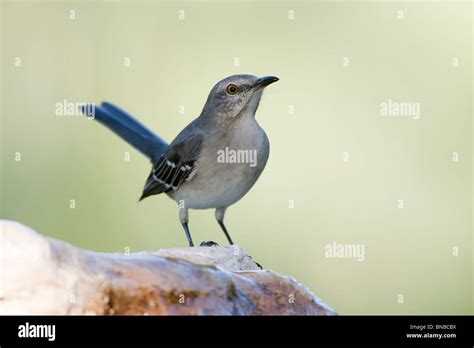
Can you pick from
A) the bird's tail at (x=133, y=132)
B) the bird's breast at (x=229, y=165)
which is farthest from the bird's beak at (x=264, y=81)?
the bird's tail at (x=133, y=132)

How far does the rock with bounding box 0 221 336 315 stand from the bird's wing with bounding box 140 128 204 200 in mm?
2576

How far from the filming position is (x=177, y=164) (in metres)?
7.39

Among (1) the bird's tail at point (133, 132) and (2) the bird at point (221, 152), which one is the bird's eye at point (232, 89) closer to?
(2) the bird at point (221, 152)

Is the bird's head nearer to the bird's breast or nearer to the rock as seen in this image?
the bird's breast

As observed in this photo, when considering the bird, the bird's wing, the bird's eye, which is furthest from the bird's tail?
the bird's eye

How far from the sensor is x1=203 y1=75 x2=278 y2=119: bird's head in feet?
22.7

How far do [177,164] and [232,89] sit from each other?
0.87 metres

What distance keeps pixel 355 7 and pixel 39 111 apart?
14.4 ft

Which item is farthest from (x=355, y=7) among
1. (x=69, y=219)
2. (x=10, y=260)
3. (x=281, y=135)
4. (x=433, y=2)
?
(x=10, y=260)

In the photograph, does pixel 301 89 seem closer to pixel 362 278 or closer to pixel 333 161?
pixel 333 161

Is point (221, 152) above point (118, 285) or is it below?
above

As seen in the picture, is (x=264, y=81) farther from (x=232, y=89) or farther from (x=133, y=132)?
(x=133, y=132)
